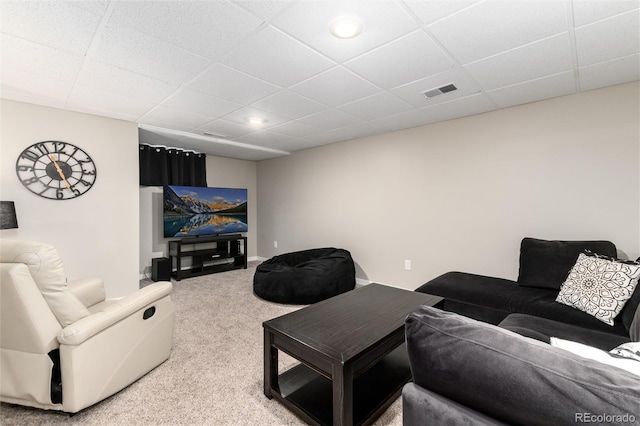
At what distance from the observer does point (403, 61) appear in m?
2.09

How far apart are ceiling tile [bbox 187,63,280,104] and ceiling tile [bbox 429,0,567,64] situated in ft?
4.69

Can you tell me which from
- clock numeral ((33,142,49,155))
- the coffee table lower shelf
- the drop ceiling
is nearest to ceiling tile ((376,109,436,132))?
the drop ceiling

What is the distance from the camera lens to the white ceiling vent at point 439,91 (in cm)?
253

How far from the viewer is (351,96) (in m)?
2.73

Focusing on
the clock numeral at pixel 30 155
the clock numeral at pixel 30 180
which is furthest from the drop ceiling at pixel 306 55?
the clock numeral at pixel 30 180

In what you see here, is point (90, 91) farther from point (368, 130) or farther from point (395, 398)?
point (395, 398)

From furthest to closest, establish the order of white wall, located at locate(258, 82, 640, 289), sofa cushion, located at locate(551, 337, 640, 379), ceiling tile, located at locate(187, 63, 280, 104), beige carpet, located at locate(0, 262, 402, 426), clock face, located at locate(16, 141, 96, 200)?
clock face, located at locate(16, 141, 96, 200)
white wall, located at locate(258, 82, 640, 289)
ceiling tile, located at locate(187, 63, 280, 104)
beige carpet, located at locate(0, 262, 402, 426)
sofa cushion, located at locate(551, 337, 640, 379)

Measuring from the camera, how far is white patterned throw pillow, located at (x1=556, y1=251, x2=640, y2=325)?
74.7 inches

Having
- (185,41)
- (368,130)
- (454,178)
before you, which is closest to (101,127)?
(185,41)

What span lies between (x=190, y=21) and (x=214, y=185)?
4266mm

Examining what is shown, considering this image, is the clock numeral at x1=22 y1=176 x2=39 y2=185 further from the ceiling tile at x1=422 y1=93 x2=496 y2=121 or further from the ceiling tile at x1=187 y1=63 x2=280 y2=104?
the ceiling tile at x1=422 y1=93 x2=496 y2=121

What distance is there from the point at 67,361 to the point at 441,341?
193cm

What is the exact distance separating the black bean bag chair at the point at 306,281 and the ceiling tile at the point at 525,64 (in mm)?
2589

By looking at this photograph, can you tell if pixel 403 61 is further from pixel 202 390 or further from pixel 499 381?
pixel 202 390
